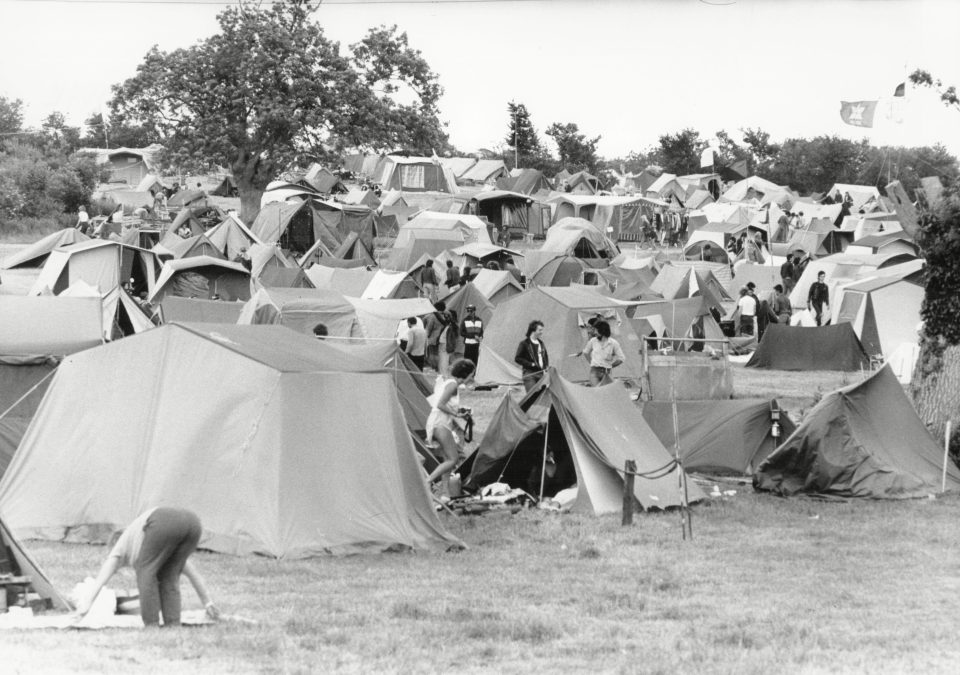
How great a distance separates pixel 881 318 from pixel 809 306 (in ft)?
10.4

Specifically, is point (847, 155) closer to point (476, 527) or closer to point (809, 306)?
point (809, 306)

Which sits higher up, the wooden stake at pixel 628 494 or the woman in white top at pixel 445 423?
the woman in white top at pixel 445 423

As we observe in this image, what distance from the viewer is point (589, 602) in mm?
9609

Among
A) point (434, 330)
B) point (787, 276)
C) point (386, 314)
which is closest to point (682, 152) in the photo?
point (787, 276)

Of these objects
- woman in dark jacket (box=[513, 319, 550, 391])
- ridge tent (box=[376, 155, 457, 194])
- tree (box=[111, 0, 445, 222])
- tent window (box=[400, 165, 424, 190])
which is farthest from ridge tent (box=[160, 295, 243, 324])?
tent window (box=[400, 165, 424, 190])

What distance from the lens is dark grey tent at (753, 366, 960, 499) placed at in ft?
46.3

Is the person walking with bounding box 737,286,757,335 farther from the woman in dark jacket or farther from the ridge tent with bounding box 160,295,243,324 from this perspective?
the woman in dark jacket

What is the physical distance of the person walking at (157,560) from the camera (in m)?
7.75

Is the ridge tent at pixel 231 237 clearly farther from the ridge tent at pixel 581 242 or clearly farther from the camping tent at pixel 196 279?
the ridge tent at pixel 581 242

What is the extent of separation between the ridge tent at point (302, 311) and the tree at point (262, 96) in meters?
23.2

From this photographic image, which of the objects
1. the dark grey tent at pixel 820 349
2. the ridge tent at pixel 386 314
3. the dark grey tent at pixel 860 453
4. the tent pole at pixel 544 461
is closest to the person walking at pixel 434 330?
the ridge tent at pixel 386 314

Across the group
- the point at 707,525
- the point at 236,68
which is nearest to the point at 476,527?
the point at 707,525

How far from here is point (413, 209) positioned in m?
47.2

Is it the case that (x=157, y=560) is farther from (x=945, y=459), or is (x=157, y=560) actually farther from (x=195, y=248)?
(x=195, y=248)
